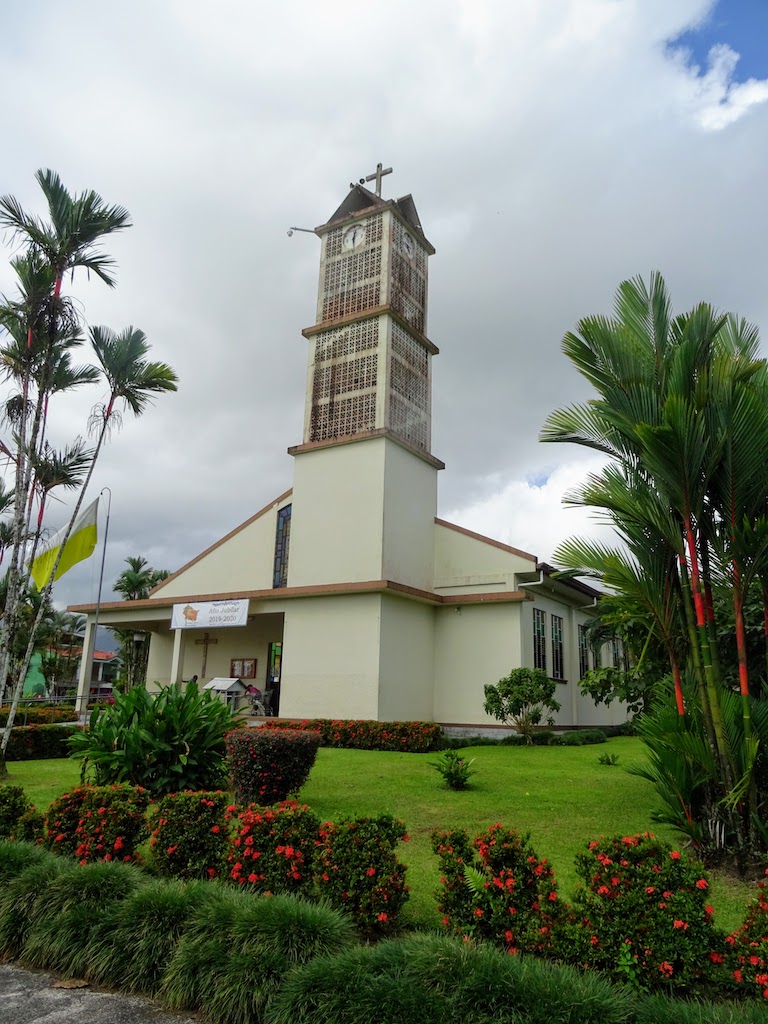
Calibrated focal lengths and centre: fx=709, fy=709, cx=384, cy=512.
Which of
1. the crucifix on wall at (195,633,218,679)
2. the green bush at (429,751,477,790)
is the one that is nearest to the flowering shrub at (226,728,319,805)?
the green bush at (429,751,477,790)

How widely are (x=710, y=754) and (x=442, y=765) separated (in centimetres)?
443

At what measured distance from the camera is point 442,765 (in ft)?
30.9

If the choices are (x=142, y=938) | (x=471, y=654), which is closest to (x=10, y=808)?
(x=142, y=938)

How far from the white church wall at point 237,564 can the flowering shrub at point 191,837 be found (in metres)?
16.2

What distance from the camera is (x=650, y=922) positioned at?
3.54m

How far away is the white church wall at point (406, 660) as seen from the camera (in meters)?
18.3

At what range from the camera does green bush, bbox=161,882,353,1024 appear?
3592 mm

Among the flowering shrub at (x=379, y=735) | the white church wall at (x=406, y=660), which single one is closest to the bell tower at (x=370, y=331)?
the white church wall at (x=406, y=660)

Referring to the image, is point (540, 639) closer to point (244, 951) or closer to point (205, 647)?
point (205, 647)

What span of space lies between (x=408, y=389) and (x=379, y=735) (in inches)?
398

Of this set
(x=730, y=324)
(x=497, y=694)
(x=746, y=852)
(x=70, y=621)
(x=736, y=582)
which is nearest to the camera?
(x=746, y=852)

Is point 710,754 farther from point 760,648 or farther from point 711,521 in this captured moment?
point 760,648

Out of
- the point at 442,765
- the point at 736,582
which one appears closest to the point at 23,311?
the point at 442,765

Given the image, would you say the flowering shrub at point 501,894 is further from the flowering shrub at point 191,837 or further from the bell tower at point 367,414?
the bell tower at point 367,414
